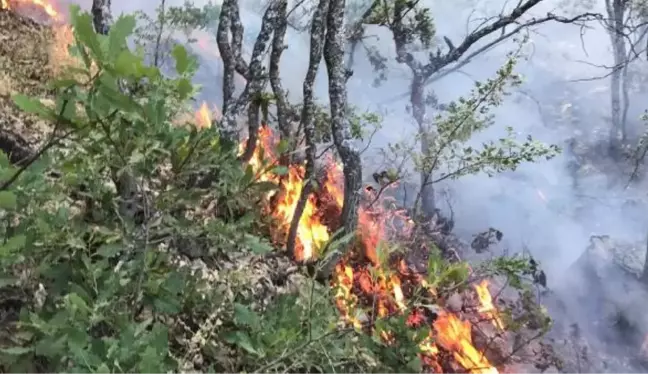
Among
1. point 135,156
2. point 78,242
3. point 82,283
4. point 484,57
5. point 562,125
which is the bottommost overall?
point 82,283

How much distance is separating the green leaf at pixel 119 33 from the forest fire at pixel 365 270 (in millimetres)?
2042

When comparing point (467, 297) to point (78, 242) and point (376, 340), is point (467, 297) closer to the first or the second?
point (376, 340)

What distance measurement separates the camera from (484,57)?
14.5m

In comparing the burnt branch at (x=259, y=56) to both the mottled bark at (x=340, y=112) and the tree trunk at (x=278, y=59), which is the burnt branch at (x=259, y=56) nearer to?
the tree trunk at (x=278, y=59)

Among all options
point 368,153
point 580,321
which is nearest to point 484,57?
point 368,153

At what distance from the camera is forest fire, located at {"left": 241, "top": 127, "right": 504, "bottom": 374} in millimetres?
3553

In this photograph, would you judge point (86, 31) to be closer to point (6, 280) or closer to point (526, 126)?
point (6, 280)

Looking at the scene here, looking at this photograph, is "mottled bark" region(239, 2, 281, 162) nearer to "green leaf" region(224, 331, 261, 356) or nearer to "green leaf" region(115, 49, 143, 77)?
"green leaf" region(224, 331, 261, 356)

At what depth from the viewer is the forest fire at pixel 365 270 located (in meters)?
3.55

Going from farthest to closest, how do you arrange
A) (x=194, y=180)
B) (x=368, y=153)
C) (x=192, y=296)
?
(x=368, y=153) → (x=194, y=180) → (x=192, y=296)

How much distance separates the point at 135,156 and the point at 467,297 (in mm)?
4530

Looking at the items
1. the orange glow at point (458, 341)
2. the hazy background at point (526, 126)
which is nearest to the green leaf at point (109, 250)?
the orange glow at point (458, 341)

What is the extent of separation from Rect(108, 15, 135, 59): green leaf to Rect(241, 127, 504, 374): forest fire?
2042 mm

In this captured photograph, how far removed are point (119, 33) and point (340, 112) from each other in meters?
2.24
